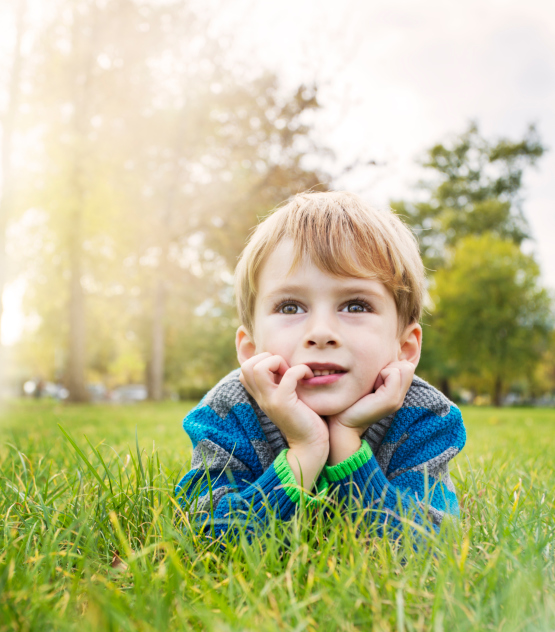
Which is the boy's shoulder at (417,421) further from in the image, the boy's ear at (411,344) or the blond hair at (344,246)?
the blond hair at (344,246)

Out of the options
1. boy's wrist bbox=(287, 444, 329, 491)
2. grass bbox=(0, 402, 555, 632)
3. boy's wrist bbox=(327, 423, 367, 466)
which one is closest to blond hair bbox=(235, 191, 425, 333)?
boy's wrist bbox=(327, 423, 367, 466)

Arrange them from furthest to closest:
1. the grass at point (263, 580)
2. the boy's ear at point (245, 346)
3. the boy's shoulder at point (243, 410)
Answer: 1. the boy's ear at point (245, 346)
2. the boy's shoulder at point (243, 410)
3. the grass at point (263, 580)

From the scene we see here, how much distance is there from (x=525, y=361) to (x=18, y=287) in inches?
820

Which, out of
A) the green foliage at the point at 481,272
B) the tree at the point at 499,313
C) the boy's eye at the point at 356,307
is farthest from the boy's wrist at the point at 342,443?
the tree at the point at 499,313

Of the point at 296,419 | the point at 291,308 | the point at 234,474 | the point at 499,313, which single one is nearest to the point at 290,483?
the point at 296,419

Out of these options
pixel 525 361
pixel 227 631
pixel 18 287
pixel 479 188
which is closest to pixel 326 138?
pixel 18 287

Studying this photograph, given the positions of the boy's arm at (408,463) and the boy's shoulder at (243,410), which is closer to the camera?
the boy's arm at (408,463)

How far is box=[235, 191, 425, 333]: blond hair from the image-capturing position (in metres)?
1.80

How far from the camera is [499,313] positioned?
23016 millimetres

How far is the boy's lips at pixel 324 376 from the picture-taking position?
1738 millimetres

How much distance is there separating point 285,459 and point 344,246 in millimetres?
780

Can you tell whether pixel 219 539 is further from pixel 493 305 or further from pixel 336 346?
pixel 493 305

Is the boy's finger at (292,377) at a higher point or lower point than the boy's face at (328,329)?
lower

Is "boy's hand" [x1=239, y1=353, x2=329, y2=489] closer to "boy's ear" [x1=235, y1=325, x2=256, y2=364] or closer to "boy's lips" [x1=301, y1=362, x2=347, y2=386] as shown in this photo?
"boy's lips" [x1=301, y1=362, x2=347, y2=386]
